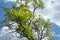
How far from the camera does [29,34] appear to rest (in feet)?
91.8

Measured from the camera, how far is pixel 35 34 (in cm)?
2905

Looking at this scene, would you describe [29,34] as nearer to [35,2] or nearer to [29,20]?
[29,20]

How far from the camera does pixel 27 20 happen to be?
27.9 meters

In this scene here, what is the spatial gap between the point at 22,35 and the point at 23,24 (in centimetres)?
139

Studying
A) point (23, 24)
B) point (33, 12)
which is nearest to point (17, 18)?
point (23, 24)

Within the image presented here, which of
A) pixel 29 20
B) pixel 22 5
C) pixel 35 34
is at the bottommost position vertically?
pixel 35 34

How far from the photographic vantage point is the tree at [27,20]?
1086 inches

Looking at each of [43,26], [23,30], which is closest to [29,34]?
[23,30]

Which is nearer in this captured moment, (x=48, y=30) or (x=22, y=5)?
(x=22, y=5)

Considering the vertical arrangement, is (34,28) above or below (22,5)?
below

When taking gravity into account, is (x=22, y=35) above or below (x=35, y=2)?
below

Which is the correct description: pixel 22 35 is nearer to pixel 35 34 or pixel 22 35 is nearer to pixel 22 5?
pixel 35 34

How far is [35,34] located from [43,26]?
183 centimetres

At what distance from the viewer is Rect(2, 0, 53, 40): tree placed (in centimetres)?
2759
